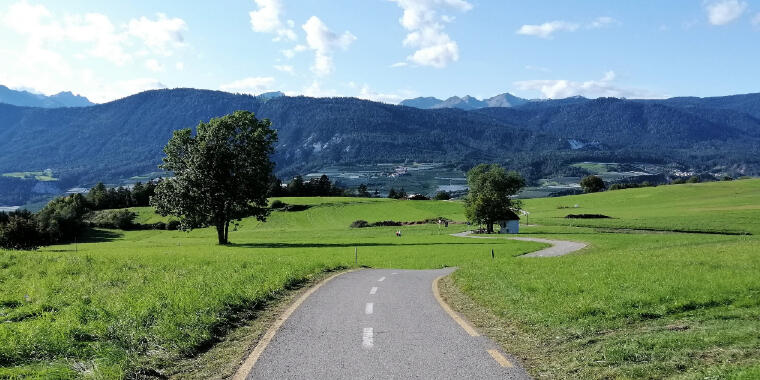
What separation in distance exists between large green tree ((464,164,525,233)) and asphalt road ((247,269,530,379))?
70.3 metres

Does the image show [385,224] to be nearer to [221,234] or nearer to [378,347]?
[221,234]

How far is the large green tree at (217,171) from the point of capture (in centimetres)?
6081

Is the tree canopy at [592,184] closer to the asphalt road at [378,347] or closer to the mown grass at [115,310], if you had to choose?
the mown grass at [115,310]

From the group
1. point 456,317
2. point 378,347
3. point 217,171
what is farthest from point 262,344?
point 217,171

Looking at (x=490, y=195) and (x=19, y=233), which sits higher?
(x=490, y=195)

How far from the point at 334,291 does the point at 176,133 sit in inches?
2048

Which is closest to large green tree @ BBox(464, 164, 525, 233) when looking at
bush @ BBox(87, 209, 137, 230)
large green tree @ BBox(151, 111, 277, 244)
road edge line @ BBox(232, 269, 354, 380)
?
large green tree @ BBox(151, 111, 277, 244)

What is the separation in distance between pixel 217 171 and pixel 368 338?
54.7 metres

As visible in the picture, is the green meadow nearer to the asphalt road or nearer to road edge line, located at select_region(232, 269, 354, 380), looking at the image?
the asphalt road

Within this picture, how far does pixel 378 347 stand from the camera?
9.47 m

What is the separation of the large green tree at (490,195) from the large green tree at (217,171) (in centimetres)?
3611

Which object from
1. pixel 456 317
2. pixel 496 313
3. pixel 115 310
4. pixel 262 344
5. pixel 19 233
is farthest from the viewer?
pixel 19 233

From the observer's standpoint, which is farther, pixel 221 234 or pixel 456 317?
pixel 221 234

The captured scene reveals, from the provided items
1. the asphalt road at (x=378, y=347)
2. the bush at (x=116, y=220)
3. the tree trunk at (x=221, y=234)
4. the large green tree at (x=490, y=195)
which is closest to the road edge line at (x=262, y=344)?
the asphalt road at (x=378, y=347)
